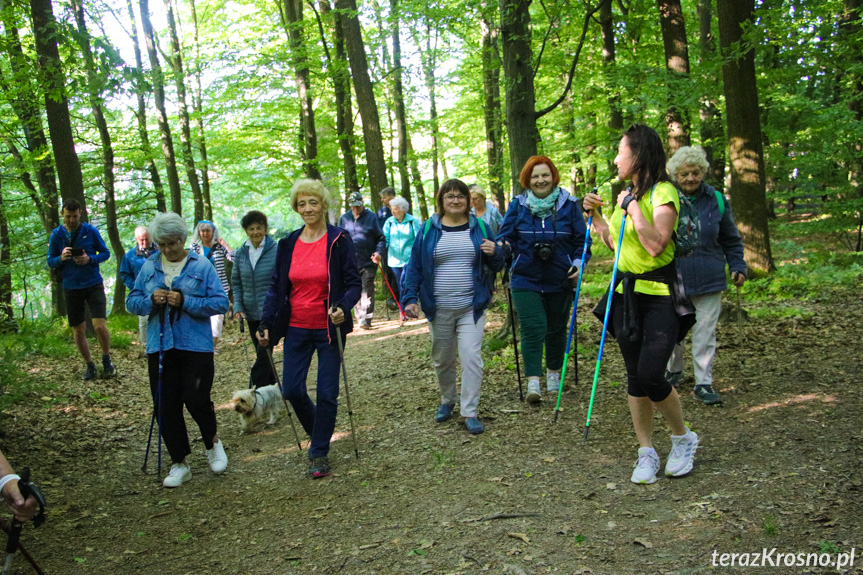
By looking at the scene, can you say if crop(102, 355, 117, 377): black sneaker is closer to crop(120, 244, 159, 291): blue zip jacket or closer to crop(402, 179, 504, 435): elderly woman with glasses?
crop(120, 244, 159, 291): blue zip jacket

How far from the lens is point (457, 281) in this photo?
18.7 ft

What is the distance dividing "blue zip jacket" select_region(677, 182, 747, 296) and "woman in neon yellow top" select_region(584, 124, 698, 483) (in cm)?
183

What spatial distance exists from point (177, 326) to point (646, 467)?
355cm

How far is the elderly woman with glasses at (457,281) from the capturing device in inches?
222

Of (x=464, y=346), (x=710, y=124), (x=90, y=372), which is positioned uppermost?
(x=710, y=124)

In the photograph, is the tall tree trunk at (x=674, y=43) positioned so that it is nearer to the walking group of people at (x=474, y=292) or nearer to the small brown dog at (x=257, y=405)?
the walking group of people at (x=474, y=292)

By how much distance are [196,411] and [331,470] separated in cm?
115

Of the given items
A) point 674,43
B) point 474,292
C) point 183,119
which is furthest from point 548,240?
point 183,119

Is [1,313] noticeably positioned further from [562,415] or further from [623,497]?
[623,497]

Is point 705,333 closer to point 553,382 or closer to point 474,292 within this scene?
point 553,382

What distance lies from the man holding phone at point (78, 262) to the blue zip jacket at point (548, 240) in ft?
17.7

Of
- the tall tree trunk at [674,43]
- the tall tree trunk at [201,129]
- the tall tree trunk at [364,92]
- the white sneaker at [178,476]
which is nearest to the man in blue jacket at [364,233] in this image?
the tall tree trunk at [364,92]

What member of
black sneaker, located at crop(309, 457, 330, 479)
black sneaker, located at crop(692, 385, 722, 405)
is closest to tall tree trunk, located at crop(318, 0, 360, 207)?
black sneaker, located at crop(692, 385, 722, 405)

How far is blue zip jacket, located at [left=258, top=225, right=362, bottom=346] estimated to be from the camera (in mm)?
5086
